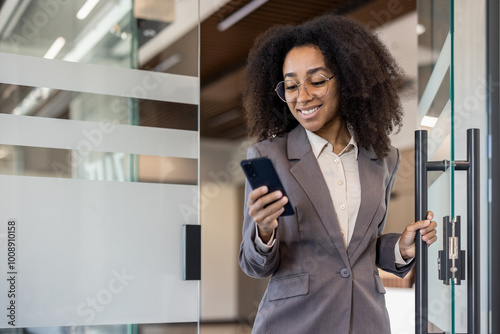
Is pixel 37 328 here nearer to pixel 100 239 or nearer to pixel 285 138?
pixel 100 239

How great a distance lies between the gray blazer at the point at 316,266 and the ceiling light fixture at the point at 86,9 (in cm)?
74

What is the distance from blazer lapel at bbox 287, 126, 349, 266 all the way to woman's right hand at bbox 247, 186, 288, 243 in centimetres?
18

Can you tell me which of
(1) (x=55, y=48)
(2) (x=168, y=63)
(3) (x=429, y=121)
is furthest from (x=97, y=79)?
(3) (x=429, y=121)

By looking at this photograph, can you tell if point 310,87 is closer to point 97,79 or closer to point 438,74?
point 438,74

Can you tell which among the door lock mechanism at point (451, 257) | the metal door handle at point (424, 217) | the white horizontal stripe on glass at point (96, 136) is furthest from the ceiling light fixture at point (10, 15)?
the door lock mechanism at point (451, 257)

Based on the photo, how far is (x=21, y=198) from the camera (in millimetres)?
1631

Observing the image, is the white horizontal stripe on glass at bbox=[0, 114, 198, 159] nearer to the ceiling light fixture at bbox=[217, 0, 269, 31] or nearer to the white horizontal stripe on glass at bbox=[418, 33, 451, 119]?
the white horizontal stripe on glass at bbox=[418, 33, 451, 119]

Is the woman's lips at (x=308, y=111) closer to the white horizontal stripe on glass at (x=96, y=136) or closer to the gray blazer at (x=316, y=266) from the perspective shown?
the gray blazer at (x=316, y=266)

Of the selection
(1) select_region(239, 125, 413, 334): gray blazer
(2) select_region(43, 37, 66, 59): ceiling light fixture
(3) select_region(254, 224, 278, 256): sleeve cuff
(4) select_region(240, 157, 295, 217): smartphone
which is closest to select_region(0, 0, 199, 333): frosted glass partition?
(2) select_region(43, 37, 66, 59): ceiling light fixture

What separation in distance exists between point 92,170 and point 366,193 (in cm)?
81

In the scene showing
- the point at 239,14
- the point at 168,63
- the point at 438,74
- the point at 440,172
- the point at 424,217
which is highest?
the point at 239,14

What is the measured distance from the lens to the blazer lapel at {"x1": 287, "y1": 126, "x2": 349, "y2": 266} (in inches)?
54.1

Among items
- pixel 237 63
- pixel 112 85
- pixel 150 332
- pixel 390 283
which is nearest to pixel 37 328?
pixel 150 332

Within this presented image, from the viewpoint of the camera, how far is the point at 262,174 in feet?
3.89
